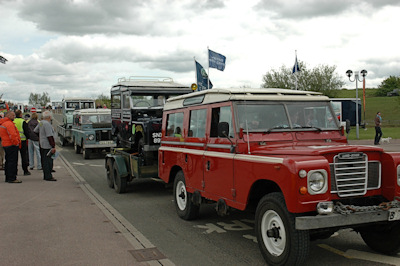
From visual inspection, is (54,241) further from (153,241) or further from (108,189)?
(108,189)

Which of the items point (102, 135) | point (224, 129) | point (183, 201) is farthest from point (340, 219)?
point (102, 135)

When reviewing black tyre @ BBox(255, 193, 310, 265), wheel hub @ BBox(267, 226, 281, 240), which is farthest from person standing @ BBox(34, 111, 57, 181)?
wheel hub @ BBox(267, 226, 281, 240)

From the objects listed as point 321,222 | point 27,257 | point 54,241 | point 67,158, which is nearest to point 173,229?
point 54,241

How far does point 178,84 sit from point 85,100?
2119cm

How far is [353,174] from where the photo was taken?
4.80 m

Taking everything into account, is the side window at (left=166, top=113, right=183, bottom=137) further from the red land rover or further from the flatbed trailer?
the flatbed trailer

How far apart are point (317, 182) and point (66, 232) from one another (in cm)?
432

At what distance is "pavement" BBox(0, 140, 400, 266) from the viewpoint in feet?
17.9

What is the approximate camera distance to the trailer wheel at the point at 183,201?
7.35m

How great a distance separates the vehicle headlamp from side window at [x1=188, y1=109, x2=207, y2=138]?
2588mm

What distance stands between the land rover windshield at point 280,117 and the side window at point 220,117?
182 millimetres

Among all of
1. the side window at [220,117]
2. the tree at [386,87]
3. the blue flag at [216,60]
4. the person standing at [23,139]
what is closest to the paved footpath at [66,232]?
the side window at [220,117]

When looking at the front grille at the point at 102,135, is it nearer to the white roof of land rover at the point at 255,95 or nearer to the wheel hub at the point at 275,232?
the white roof of land rover at the point at 255,95

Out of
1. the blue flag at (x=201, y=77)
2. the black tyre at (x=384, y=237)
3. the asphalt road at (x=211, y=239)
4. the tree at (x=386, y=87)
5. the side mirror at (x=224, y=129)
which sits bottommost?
the asphalt road at (x=211, y=239)
